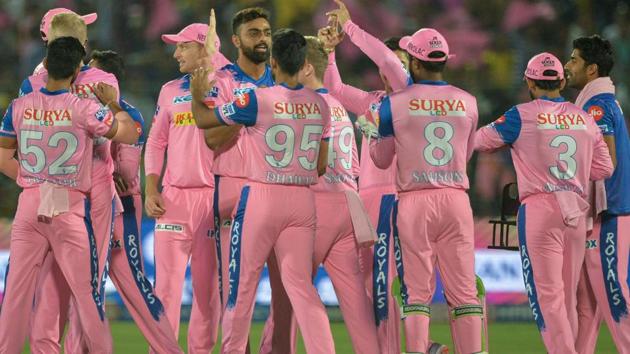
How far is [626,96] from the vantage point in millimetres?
14141

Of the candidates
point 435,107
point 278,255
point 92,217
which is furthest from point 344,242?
point 92,217

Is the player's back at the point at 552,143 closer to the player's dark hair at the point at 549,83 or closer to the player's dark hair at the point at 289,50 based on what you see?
the player's dark hair at the point at 549,83

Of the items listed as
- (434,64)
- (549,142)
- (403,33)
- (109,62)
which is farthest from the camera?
(403,33)

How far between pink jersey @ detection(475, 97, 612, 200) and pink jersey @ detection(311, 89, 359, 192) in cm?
96

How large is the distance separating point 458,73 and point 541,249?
714cm

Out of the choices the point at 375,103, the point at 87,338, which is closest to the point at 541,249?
the point at 375,103

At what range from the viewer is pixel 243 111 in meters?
6.68

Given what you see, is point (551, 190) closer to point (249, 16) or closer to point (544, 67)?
point (544, 67)

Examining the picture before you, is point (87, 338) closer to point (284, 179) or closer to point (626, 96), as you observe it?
point (284, 179)

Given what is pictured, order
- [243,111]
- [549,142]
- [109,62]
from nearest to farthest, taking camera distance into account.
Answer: [243,111] → [549,142] → [109,62]

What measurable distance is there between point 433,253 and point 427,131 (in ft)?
2.48

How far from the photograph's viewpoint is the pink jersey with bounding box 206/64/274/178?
301 inches

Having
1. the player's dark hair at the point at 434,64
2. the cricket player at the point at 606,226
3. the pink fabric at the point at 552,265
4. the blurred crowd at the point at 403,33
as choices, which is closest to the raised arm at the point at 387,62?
the player's dark hair at the point at 434,64

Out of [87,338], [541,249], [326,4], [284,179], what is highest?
[326,4]
